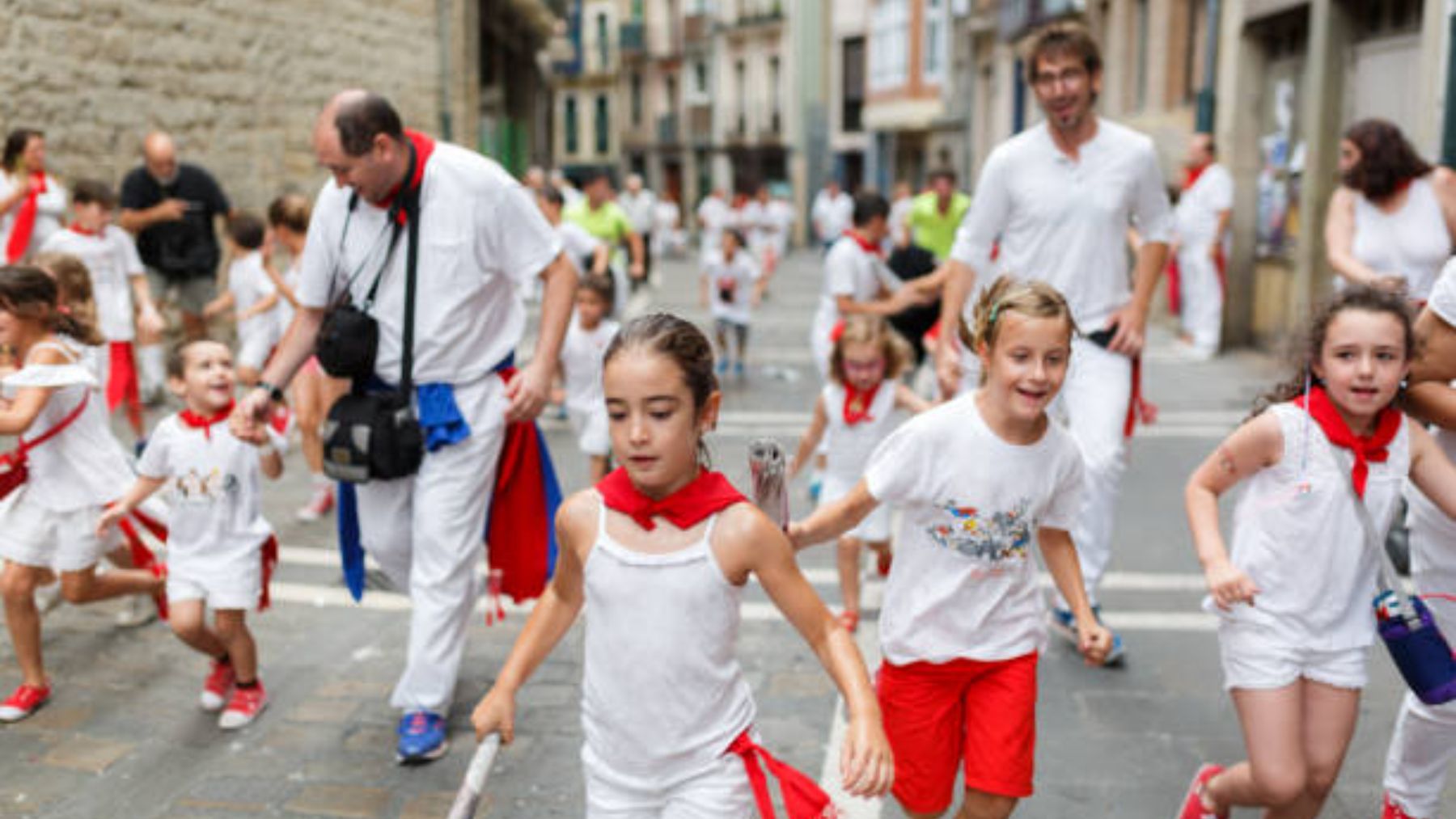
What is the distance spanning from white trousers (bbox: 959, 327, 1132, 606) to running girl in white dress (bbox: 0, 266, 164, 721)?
3.08 meters

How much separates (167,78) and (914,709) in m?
9.80

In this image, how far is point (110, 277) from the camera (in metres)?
8.00

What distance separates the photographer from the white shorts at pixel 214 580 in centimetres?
432

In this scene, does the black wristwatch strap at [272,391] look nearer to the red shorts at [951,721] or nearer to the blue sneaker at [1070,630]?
the red shorts at [951,721]

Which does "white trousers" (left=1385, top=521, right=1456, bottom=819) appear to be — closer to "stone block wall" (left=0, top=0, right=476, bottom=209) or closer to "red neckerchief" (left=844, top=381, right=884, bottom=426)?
"red neckerchief" (left=844, top=381, right=884, bottom=426)

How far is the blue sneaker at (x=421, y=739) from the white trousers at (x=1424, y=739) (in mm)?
2607

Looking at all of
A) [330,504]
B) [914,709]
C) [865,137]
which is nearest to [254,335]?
[330,504]

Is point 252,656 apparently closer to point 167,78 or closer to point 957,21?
point 167,78

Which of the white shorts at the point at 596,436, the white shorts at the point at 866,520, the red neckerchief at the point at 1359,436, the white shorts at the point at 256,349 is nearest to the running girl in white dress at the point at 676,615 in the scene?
the red neckerchief at the point at 1359,436

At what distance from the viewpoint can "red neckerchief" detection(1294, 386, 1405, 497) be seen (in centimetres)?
310

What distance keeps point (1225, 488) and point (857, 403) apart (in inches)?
102

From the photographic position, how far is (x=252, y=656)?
4418 mm

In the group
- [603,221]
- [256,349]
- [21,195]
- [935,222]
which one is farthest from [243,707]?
[603,221]

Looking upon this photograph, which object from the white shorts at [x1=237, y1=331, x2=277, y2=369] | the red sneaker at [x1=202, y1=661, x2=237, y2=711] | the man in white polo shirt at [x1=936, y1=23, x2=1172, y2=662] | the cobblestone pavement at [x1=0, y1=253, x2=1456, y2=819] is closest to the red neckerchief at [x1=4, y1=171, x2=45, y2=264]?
the white shorts at [x1=237, y1=331, x2=277, y2=369]
